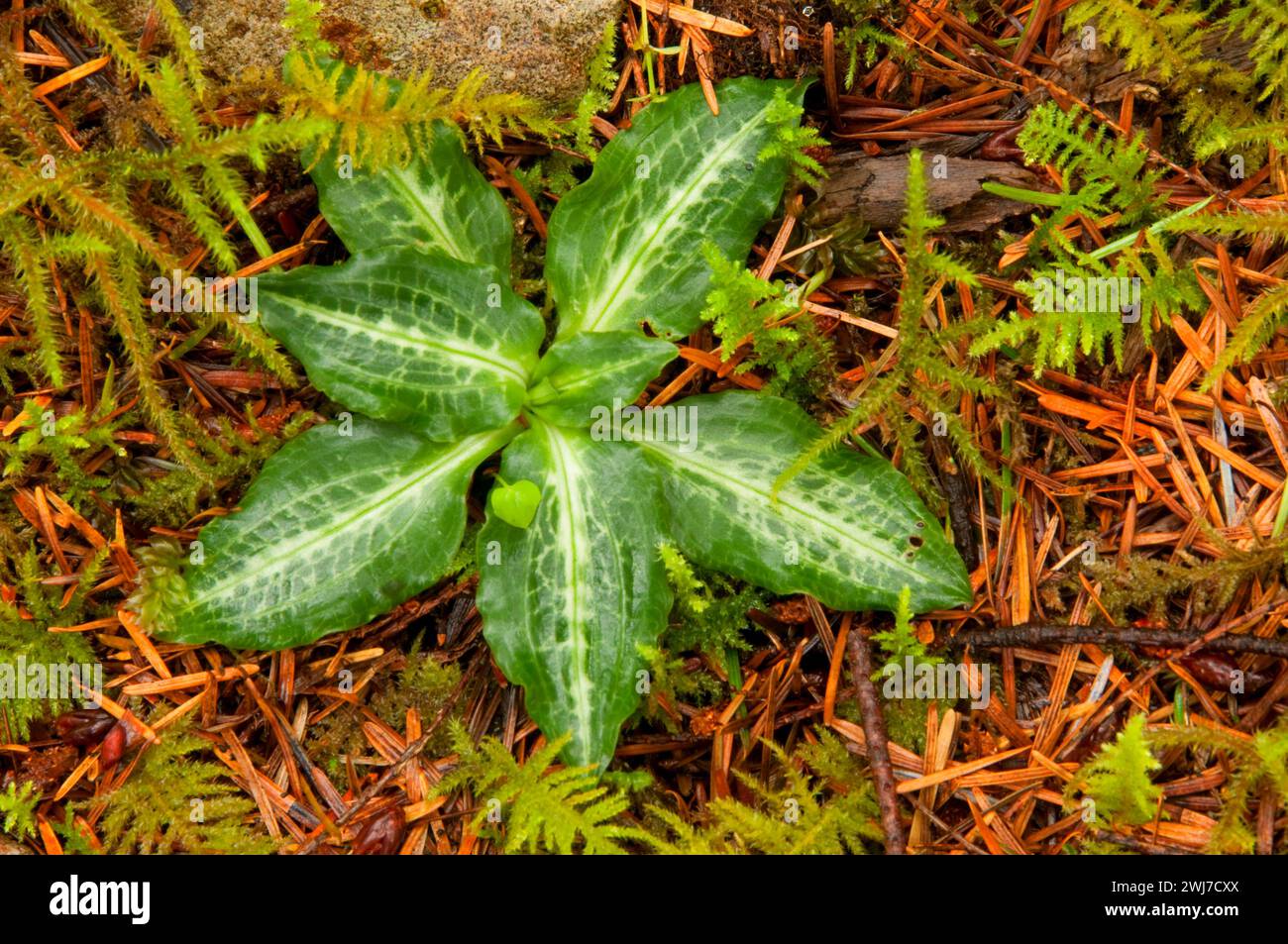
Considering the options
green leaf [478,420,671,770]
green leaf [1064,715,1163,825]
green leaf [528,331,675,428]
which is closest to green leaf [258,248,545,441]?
green leaf [528,331,675,428]

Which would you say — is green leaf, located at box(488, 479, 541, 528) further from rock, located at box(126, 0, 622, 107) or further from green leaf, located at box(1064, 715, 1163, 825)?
green leaf, located at box(1064, 715, 1163, 825)

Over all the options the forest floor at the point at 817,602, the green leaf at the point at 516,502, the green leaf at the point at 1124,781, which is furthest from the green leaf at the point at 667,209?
the green leaf at the point at 1124,781

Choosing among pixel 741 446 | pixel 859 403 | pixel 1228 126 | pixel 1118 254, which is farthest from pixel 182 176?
pixel 1228 126

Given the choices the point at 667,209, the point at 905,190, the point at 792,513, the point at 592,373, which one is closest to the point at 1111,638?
the point at 792,513

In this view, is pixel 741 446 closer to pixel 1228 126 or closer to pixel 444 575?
pixel 444 575

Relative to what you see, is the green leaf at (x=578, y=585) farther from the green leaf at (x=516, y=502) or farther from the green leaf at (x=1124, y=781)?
the green leaf at (x=1124, y=781)
